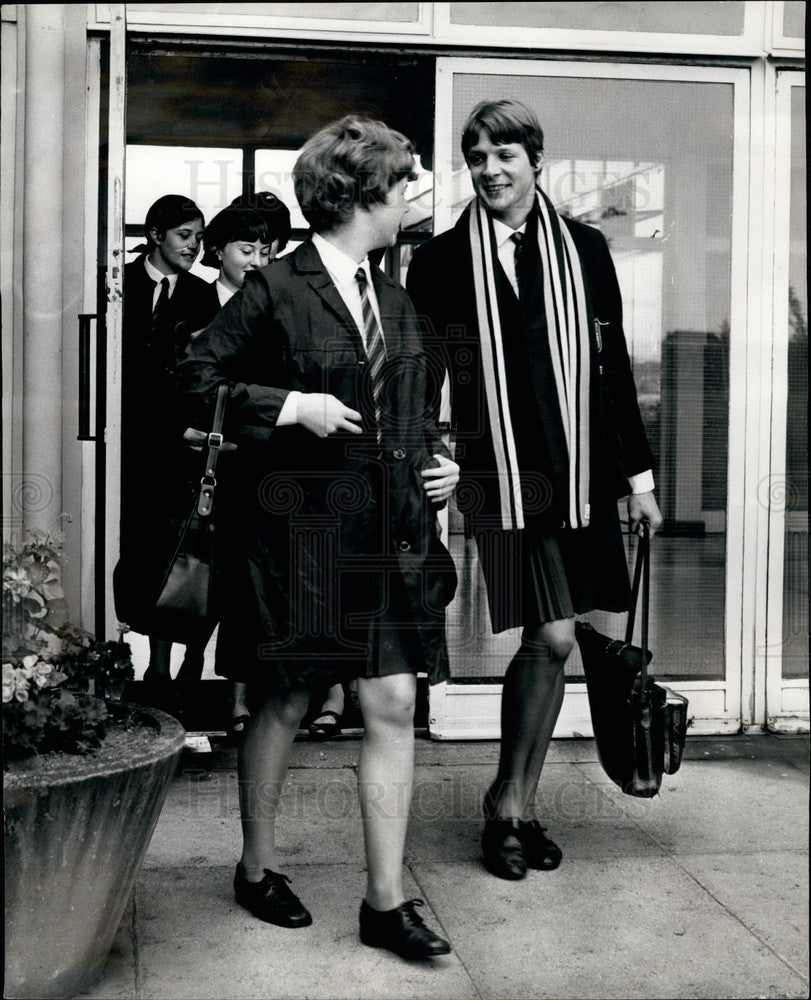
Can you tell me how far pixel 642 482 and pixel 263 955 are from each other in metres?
1.69

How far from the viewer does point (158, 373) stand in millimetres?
4469

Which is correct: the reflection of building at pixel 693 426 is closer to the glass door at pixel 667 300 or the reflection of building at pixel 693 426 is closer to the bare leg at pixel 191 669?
the glass door at pixel 667 300

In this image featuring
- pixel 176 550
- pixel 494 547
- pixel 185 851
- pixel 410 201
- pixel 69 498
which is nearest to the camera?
pixel 176 550

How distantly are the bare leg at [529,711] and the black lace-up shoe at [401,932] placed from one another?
667mm

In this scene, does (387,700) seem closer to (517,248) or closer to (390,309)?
(390,309)

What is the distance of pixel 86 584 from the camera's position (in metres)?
4.30

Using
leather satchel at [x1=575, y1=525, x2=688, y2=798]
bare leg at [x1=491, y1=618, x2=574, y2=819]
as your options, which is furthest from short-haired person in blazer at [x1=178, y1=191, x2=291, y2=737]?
leather satchel at [x1=575, y1=525, x2=688, y2=798]

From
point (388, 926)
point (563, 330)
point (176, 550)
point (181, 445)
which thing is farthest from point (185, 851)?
point (563, 330)

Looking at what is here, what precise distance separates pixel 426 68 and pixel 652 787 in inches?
100

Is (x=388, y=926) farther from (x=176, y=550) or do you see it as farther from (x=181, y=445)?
(x=181, y=445)

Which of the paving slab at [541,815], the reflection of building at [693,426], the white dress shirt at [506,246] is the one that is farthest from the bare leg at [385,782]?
the reflection of building at [693,426]

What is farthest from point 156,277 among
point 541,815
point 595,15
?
point 541,815

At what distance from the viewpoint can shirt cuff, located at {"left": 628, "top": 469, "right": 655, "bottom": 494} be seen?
3.75 meters

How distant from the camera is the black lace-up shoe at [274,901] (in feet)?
10.2
